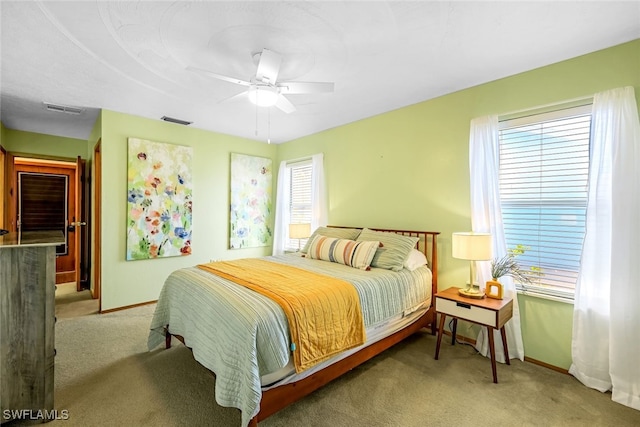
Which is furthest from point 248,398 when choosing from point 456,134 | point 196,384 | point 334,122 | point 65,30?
point 334,122

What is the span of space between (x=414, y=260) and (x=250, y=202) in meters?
3.10

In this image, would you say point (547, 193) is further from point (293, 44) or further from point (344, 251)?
point (293, 44)

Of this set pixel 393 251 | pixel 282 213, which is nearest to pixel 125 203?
pixel 282 213

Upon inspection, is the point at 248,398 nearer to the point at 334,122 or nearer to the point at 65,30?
the point at 65,30

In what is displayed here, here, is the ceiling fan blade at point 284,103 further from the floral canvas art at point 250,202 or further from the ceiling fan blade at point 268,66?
the floral canvas art at point 250,202

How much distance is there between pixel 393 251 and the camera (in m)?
2.90

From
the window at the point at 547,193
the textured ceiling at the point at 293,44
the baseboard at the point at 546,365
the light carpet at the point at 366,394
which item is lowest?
the light carpet at the point at 366,394

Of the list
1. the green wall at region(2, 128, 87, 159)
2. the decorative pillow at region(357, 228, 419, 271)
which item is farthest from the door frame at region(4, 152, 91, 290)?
the decorative pillow at region(357, 228, 419, 271)

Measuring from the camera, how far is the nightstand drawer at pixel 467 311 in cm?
224

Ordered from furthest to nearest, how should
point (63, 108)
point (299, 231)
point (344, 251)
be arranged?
point (299, 231)
point (63, 108)
point (344, 251)

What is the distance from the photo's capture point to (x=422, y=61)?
2387 millimetres

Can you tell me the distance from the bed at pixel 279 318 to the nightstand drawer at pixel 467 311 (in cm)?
27

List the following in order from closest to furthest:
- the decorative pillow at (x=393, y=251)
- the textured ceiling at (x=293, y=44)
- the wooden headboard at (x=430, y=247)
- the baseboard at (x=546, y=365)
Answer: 1. the textured ceiling at (x=293, y=44)
2. the baseboard at (x=546, y=365)
3. the decorative pillow at (x=393, y=251)
4. the wooden headboard at (x=430, y=247)

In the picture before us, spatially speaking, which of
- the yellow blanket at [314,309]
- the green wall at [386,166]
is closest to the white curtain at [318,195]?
the green wall at [386,166]
